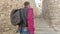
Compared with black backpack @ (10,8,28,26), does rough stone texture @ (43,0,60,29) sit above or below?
below

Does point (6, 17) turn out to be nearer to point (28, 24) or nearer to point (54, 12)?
point (28, 24)

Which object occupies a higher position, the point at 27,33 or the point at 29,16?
the point at 29,16

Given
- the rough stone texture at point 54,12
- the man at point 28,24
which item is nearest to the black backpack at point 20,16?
the man at point 28,24

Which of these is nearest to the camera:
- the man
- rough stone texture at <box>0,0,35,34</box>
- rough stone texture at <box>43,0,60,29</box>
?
the man

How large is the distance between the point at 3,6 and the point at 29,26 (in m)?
2.21

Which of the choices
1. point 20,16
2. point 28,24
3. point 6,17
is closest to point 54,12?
point 6,17

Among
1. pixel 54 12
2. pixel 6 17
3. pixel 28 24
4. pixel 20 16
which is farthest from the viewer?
pixel 54 12

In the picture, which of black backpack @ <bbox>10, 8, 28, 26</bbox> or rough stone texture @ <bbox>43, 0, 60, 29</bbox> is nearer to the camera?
black backpack @ <bbox>10, 8, 28, 26</bbox>

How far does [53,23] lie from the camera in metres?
9.74

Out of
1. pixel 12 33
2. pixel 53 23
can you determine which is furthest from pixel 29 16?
pixel 53 23

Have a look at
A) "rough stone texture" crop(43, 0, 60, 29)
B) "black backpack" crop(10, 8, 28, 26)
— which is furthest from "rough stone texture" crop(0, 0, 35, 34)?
"rough stone texture" crop(43, 0, 60, 29)

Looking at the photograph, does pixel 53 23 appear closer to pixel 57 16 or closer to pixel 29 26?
pixel 57 16

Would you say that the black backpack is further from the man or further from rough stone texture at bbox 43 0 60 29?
rough stone texture at bbox 43 0 60 29

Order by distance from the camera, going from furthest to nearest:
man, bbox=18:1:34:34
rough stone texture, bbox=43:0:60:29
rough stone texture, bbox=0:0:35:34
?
rough stone texture, bbox=43:0:60:29
rough stone texture, bbox=0:0:35:34
man, bbox=18:1:34:34
